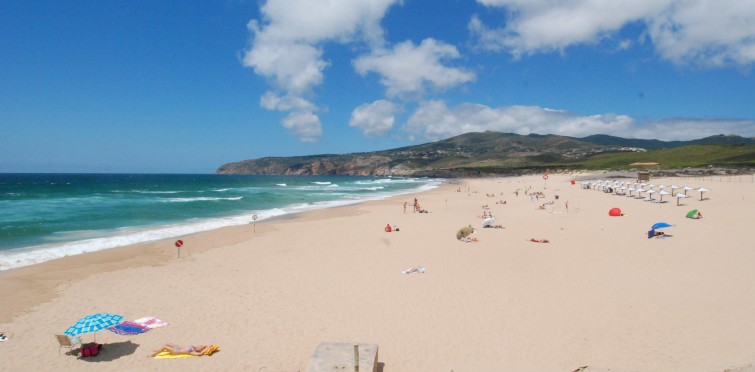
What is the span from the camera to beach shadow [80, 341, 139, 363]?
814 centimetres

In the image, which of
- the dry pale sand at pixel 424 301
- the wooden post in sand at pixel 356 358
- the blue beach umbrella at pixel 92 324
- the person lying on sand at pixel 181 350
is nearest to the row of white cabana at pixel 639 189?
the dry pale sand at pixel 424 301

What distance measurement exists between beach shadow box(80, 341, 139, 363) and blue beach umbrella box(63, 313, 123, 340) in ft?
1.99

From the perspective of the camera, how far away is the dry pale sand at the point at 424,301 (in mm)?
7855

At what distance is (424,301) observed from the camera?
35.7ft

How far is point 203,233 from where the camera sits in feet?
75.1

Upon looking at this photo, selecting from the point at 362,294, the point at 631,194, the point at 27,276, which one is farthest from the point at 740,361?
the point at 631,194

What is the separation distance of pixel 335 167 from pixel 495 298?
18224 cm

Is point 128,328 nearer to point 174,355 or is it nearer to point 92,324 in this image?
point 92,324

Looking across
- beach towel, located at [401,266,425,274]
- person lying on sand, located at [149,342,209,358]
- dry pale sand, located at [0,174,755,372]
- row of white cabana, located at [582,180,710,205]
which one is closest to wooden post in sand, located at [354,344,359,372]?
dry pale sand, located at [0,174,755,372]

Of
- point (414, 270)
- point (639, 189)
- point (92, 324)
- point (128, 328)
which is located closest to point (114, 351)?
point (128, 328)

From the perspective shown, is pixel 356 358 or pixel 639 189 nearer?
pixel 356 358

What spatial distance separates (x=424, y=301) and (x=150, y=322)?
21.8 ft

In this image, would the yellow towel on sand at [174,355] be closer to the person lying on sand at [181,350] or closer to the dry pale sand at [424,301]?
the person lying on sand at [181,350]

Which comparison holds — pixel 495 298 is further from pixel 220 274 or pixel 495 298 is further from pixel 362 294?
pixel 220 274
